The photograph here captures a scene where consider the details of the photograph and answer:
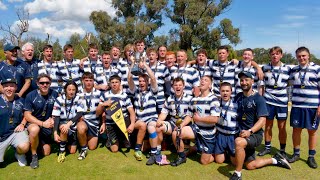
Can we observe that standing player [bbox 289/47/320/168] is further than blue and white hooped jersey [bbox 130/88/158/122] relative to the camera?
No

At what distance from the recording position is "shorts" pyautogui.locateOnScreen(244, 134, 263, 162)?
5215mm

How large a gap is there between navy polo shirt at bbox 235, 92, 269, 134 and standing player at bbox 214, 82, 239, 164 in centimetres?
15

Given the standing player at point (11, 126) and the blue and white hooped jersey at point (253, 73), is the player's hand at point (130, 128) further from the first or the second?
the blue and white hooped jersey at point (253, 73)

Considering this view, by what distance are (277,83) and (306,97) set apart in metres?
0.61

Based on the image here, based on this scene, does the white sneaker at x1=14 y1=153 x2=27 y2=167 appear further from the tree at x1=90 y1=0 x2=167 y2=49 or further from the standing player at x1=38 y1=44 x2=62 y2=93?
the tree at x1=90 y1=0 x2=167 y2=49

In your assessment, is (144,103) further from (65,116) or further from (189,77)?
(65,116)

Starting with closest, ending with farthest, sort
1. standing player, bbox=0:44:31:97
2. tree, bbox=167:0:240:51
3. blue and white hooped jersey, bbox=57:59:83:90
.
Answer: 1. standing player, bbox=0:44:31:97
2. blue and white hooped jersey, bbox=57:59:83:90
3. tree, bbox=167:0:240:51

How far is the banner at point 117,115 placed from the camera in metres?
6.16

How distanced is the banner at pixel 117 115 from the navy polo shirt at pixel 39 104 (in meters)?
1.19

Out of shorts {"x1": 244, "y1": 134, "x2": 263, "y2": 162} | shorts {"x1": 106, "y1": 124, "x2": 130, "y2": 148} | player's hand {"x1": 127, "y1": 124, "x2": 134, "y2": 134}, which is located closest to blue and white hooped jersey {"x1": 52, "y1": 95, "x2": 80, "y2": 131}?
shorts {"x1": 106, "y1": 124, "x2": 130, "y2": 148}

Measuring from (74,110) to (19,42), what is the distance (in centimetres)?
2021

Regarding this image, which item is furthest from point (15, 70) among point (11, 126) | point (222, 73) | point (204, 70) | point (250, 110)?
point (250, 110)

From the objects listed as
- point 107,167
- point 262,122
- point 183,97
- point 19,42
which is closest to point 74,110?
point 107,167

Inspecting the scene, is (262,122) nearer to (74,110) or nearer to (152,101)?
(152,101)
